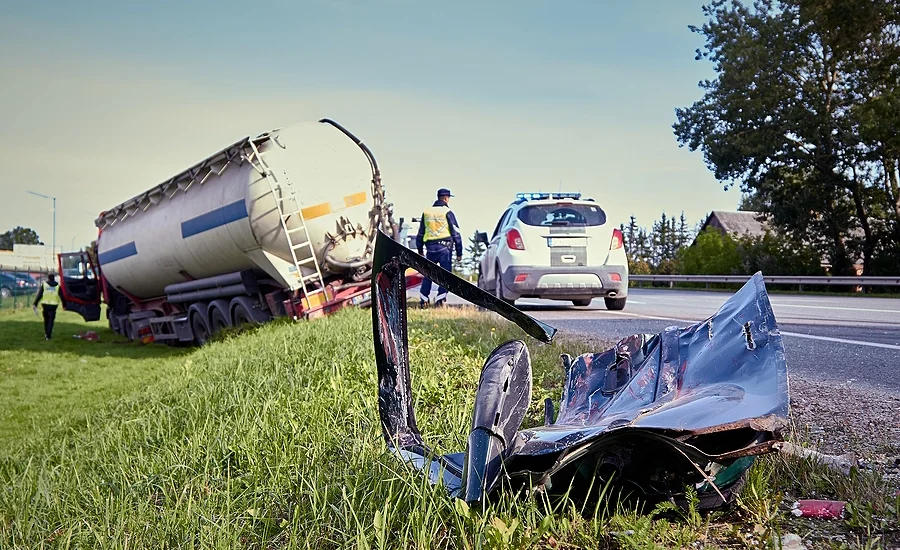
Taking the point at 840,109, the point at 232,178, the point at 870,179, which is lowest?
the point at 232,178

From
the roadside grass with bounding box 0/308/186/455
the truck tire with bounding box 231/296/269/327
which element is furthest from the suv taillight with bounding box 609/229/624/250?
the roadside grass with bounding box 0/308/186/455

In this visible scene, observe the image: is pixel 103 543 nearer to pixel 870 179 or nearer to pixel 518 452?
pixel 518 452

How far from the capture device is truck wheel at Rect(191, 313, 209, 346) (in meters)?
14.5

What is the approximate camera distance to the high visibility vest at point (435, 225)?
40.5 feet

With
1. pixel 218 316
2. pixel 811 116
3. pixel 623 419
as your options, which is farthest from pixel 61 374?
pixel 811 116

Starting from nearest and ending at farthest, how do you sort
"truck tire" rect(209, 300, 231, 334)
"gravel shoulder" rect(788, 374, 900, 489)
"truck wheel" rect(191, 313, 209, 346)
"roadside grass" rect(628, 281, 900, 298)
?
"gravel shoulder" rect(788, 374, 900, 489) < "truck tire" rect(209, 300, 231, 334) < "truck wheel" rect(191, 313, 209, 346) < "roadside grass" rect(628, 281, 900, 298)

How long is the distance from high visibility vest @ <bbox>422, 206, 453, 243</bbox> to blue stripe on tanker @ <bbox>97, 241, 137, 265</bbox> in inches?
280

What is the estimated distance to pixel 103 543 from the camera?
2.53 m

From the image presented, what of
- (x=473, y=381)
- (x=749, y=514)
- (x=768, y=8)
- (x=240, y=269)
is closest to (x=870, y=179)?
(x=768, y=8)

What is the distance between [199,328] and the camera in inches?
587

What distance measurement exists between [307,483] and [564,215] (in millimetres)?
8869

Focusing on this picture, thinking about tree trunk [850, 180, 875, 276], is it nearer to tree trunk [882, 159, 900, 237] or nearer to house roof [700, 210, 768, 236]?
tree trunk [882, 159, 900, 237]

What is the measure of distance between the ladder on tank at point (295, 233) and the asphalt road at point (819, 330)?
3791 millimetres

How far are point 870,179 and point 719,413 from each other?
28.7m
